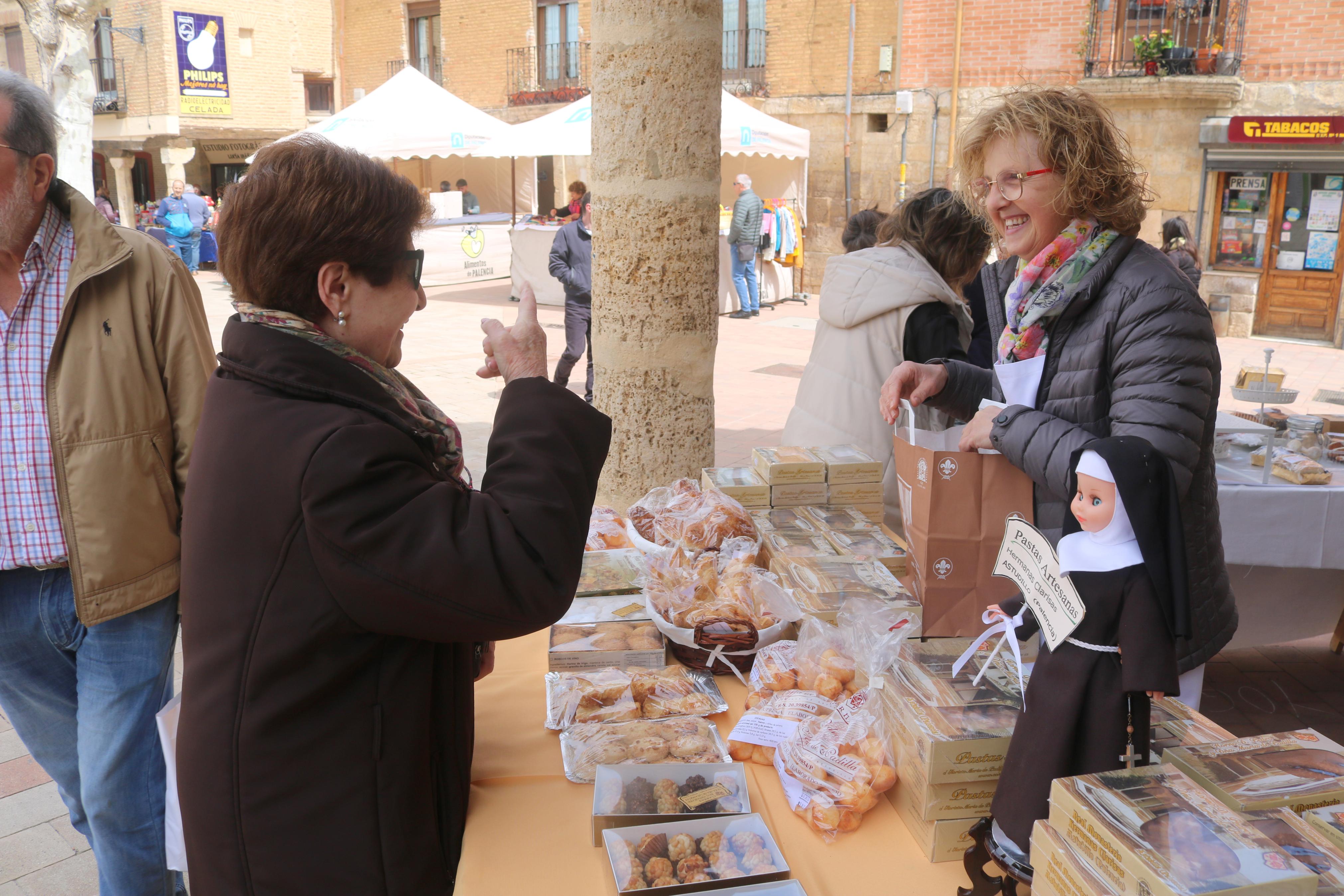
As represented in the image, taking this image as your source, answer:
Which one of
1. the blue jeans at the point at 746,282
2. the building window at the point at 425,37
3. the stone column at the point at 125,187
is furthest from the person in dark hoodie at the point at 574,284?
the stone column at the point at 125,187

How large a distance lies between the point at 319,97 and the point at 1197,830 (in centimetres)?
3416

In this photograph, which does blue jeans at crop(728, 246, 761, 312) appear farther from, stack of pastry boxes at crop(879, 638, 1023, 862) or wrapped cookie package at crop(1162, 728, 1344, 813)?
wrapped cookie package at crop(1162, 728, 1344, 813)

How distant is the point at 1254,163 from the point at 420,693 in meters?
15.8

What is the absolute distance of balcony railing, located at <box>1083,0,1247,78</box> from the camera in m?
14.0

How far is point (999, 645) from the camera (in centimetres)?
Answer: 155

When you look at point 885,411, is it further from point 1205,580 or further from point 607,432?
point 607,432

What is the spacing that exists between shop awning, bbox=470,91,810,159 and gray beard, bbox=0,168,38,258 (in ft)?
36.1

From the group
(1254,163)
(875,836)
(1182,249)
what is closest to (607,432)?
(875,836)

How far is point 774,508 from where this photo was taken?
8.82ft

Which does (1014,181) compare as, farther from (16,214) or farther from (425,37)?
(425,37)

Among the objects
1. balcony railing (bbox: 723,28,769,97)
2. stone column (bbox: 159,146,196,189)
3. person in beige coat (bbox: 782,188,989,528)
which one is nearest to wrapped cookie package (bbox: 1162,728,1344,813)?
person in beige coat (bbox: 782,188,989,528)

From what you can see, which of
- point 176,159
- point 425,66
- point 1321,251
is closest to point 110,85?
point 176,159

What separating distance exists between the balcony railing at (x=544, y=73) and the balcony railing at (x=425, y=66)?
278 centimetres

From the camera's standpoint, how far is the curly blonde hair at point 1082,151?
72.9 inches
